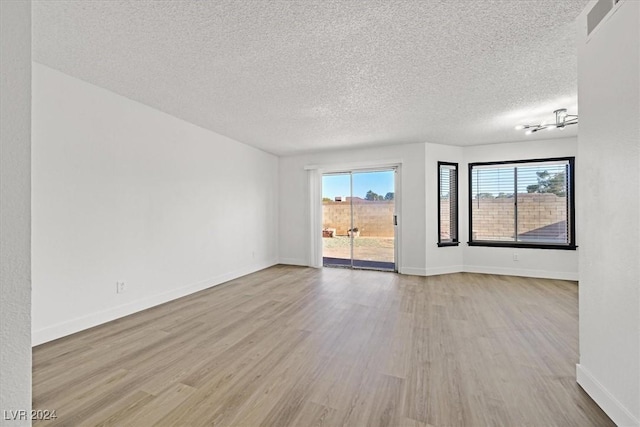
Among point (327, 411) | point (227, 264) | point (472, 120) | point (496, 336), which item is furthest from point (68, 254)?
point (472, 120)

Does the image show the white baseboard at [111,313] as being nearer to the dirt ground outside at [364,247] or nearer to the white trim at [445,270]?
the dirt ground outside at [364,247]

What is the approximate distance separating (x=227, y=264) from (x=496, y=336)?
3949 mm

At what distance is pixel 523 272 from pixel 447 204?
71.5 inches

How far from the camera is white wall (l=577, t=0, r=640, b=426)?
1460 millimetres

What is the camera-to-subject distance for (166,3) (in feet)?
5.84

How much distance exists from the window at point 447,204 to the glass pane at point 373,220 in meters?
0.89

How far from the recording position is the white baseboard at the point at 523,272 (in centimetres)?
489

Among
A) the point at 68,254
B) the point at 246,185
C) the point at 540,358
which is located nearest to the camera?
the point at 540,358

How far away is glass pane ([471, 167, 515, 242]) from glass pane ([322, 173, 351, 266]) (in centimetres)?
253

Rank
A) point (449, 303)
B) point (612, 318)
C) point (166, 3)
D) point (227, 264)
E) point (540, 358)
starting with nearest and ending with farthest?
point (612, 318)
point (166, 3)
point (540, 358)
point (449, 303)
point (227, 264)

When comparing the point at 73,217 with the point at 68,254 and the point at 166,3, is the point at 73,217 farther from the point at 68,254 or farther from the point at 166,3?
the point at 166,3

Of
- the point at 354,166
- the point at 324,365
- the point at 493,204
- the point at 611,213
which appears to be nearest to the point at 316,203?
the point at 354,166

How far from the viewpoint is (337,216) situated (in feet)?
20.3

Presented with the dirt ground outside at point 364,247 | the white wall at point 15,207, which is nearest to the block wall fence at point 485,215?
the dirt ground outside at point 364,247
